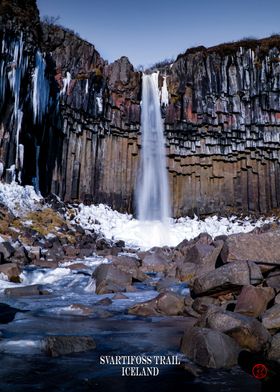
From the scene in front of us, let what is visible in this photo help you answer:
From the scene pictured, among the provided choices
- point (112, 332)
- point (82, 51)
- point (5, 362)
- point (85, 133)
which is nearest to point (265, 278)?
point (112, 332)

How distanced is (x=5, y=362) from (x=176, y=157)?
99.0ft

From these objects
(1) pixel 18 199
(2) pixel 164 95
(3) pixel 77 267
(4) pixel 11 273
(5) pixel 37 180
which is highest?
(2) pixel 164 95

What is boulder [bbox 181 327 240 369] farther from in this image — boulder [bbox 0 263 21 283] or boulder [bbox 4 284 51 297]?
boulder [bbox 0 263 21 283]

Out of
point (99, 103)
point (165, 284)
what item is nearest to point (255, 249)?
point (165, 284)

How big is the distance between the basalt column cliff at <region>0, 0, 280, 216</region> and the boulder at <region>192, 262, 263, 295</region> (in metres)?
19.6

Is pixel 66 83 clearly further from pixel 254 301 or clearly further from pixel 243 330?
pixel 243 330

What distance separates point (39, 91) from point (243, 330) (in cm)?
2313

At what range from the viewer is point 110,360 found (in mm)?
5250

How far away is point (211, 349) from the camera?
200 inches

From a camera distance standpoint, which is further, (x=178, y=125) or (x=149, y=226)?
(x=178, y=125)

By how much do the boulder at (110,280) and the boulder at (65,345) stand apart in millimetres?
5828

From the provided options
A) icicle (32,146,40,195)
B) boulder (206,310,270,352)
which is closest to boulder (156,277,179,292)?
boulder (206,310,270,352)

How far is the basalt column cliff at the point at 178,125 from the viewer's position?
28.6 m

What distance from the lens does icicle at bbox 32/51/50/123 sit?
2484 cm
